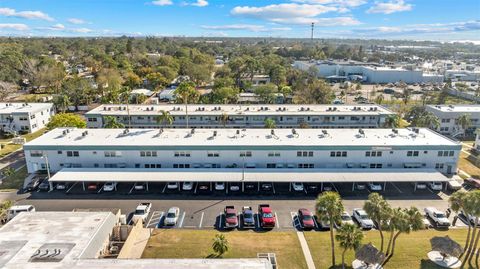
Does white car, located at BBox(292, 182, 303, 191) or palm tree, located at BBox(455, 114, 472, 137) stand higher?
palm tree, located at BBox(455, 114, 472, 137)

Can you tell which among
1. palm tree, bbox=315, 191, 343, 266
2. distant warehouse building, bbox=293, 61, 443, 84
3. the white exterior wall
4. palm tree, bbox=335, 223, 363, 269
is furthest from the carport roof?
distant warehouse building, bbox=293, 61, 443, 84

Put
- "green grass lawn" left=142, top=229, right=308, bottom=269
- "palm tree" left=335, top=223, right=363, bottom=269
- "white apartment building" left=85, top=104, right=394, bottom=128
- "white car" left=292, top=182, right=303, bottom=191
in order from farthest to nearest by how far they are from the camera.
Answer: "white apartment building" left=85, top=104, right=394, bottom=128, "white car" left=292, top=182, right=303, bottom=191, "green grass lawn" left=142, top=229, right=308, bottom=269, "palm tree" left=335, top=223, right=363, bottom=269

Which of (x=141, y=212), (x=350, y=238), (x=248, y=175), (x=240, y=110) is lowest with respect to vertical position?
(x=141, y=212)

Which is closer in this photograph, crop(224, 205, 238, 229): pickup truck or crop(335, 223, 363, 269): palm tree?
crop(335, 223, 363, 269): palm tree

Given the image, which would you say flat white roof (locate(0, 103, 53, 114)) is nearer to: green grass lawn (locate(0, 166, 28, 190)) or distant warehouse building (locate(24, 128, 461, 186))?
green grass lawn (locate(0, 166, 28, 190))

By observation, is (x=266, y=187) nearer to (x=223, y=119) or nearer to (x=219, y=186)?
(x=219, y=186)

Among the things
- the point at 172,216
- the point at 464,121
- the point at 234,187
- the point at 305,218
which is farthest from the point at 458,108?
the point at 172,216

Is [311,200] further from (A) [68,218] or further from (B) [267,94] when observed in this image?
(B) [267,94]
